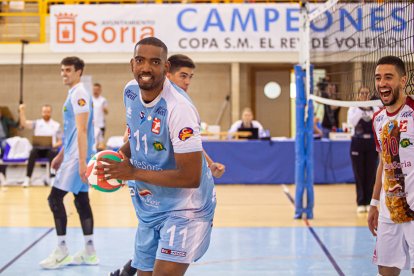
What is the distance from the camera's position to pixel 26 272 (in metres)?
6.11

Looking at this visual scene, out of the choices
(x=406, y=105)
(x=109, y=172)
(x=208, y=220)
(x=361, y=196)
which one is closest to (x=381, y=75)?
(x=406, y=105)

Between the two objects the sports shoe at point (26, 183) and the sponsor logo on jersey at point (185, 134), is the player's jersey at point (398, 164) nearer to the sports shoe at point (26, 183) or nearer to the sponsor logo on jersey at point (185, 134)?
the sponsor logo on jersey at point (185, 134)

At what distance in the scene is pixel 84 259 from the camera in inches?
254

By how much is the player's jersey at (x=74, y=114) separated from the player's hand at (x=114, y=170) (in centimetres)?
289

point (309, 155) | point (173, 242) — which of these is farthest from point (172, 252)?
point (309, 155)

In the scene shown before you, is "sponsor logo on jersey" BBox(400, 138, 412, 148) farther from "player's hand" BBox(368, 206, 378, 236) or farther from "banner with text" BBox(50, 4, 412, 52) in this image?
"banner with text" BBox(50, 4, 412, 52)

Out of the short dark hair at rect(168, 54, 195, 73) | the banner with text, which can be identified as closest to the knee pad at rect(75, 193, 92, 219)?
the short dark hair at rect(168, 54, 195, 73)

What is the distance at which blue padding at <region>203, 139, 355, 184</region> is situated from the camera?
1352cm

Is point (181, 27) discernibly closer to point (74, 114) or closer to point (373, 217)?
point (74, 114)

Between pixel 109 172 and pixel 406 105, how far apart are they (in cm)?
188

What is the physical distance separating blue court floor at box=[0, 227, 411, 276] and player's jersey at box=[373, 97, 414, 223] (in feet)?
6.55

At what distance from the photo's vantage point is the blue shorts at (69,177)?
6242 millimetres

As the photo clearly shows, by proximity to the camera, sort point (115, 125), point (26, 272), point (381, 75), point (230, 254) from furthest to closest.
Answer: point (115, 125)
point (230, 254)
point (26, 272)
point (381, 75)

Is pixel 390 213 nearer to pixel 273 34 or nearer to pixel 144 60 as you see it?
pixel 144 60
